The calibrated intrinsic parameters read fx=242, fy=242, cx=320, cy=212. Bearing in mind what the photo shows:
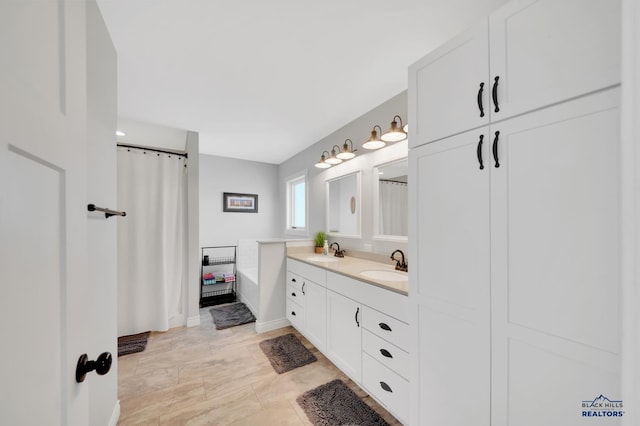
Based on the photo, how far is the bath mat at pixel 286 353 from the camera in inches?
84.4

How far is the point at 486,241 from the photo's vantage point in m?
1.00

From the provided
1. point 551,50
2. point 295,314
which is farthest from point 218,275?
point 551,50

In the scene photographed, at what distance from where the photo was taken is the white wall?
113 cm

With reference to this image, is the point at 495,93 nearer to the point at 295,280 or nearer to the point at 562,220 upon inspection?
the point at 562,220

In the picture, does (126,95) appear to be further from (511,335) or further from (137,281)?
(511,335)

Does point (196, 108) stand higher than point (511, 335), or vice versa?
point (196, 108)

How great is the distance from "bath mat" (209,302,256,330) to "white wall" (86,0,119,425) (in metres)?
1.51

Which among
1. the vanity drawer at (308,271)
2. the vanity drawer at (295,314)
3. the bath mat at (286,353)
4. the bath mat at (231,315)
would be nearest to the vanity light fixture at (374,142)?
the vanity drawer at (308,271)

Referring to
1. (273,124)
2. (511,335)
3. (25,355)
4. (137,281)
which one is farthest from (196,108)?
(511,335)

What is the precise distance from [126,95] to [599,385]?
11.2 ft

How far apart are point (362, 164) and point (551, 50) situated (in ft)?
6.16

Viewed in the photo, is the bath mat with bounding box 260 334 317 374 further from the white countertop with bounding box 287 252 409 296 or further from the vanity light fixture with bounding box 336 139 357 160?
the vanity light fixture with bounding box 336 139 357 160

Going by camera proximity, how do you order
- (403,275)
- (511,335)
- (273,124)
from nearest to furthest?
(511,335), (403,275), (273,124)

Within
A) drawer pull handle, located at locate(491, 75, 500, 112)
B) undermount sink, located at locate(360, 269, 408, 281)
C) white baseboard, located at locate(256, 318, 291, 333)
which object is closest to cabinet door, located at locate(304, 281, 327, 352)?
undermount sink, located at locate(360, 269, 408, 281)
